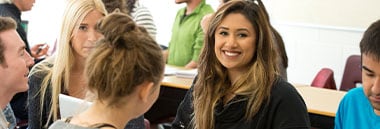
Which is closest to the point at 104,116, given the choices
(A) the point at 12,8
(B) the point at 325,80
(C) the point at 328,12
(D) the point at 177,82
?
(D) the point at 177,82

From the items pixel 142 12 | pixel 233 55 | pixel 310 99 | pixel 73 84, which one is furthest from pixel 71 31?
pixel 142 12

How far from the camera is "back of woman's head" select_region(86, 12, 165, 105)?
1.36 metres

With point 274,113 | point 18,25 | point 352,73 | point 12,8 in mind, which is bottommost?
point 352,73

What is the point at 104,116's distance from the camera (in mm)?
1359

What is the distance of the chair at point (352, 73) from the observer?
12.9 feet

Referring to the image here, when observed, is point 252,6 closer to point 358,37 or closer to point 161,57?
point 161,57

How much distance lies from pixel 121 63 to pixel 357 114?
3.35 feet

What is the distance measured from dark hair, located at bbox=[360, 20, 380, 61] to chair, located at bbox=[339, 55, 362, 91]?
215 cm

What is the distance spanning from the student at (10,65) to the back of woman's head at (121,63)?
497 mm

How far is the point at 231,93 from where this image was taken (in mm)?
2037

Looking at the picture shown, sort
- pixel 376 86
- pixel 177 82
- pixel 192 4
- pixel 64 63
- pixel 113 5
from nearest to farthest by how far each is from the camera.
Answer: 1. pixel 376 86
2. pixel 64 63
3. pixel 113 5
4. pixel 177 82
5. pixel 192 4

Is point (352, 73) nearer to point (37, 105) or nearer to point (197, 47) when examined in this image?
point (197, 47)

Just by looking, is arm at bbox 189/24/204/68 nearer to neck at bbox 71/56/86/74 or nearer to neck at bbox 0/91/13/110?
neck at bbox 71/56/86/74

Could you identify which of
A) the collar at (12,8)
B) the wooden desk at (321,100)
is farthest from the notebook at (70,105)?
the collar at (12,8)
